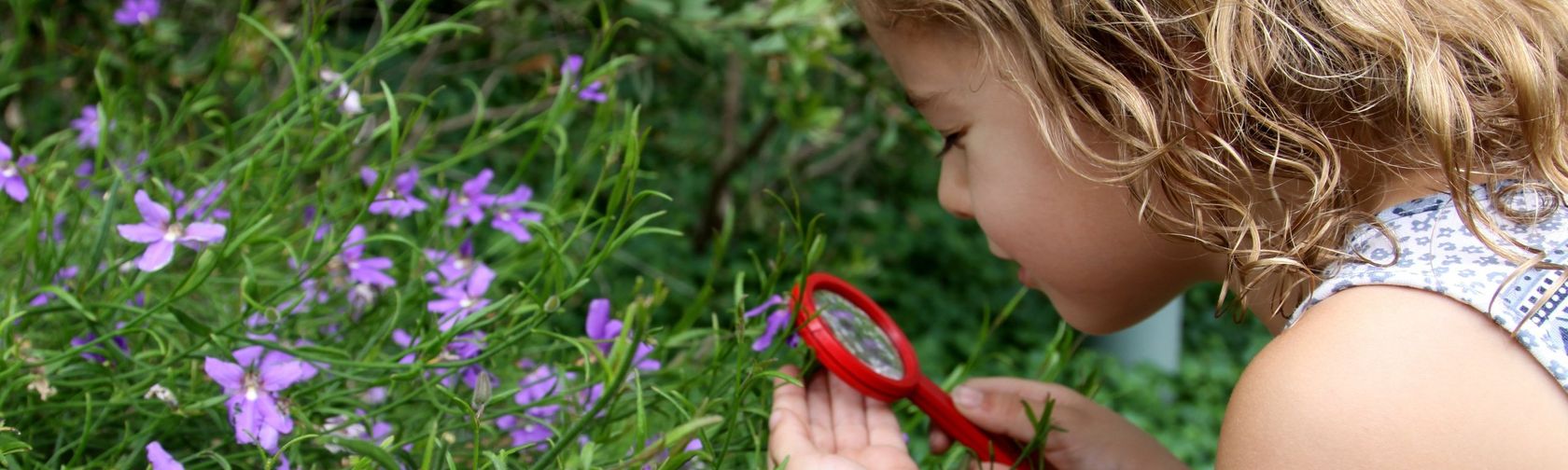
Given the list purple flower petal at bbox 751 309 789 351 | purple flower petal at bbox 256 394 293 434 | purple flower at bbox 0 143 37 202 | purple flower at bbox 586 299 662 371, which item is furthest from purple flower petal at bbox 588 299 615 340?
purple flower at bbox 0 143 37 202

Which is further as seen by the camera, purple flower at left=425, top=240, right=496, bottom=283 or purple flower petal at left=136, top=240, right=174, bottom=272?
purple flower at left=425, top=240, right=496, bottom=283

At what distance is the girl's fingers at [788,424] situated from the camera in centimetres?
92

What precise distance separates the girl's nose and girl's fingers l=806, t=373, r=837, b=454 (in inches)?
7.5

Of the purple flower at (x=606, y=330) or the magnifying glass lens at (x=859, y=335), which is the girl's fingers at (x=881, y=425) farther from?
the purple flower at (x=606, y=330)

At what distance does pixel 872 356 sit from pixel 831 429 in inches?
3.0

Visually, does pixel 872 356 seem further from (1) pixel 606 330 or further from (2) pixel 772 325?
(1) pixel 606 330

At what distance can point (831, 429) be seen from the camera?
1.04 meters

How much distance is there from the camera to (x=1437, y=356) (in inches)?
30.7

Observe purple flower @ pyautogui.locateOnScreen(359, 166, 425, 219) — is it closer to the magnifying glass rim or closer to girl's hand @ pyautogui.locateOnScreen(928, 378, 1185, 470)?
the magnifying glass rim

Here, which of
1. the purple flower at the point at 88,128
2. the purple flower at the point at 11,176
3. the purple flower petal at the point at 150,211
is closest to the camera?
the purple flower petal at the point at 150,211

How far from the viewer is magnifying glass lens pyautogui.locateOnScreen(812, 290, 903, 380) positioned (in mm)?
1051

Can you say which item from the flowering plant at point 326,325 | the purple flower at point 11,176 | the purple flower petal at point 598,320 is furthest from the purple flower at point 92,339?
the purple flower petal at point 598,320

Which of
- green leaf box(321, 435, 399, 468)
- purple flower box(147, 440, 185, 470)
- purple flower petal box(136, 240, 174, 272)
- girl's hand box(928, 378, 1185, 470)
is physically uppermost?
green leaf box(321, 435, 399, 468)

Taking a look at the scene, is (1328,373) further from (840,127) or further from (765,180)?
(765,180)
